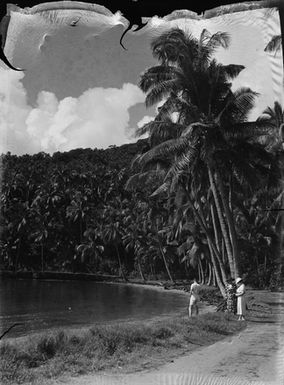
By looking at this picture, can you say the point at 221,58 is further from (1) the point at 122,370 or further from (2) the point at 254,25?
(1) the point at 122,370

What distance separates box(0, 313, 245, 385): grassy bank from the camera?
15.8ft

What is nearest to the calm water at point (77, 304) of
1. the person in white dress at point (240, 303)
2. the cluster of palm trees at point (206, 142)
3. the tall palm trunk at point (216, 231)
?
the tall palm trunk at point (216, 231)

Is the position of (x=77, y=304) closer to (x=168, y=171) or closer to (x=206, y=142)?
(x=168, y=171)

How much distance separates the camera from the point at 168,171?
37.0 ft

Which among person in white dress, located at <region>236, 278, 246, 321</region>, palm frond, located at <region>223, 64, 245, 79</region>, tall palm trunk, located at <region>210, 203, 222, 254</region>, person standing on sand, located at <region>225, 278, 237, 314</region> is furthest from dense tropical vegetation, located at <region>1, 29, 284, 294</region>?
person in white dress, located at <region>236, 278, 246, 321</region>

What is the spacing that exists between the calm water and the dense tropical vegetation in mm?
1880

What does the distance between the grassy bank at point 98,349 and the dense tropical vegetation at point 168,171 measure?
3.42 ft

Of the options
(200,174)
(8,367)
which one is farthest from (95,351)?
(200,174)

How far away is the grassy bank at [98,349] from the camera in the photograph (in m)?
4.82

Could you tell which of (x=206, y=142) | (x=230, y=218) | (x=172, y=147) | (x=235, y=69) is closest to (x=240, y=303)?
(x=230, y=218)

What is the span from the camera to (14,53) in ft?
13.9

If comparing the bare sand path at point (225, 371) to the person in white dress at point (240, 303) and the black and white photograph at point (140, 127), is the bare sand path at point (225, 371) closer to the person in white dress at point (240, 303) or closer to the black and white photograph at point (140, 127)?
the black and white photograph at point (140, 127)

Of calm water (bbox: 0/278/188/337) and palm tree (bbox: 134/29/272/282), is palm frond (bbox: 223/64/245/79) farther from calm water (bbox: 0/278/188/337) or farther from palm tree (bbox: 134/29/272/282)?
calm water (bbox: 0/278/188/337)

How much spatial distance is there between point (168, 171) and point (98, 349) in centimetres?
574
